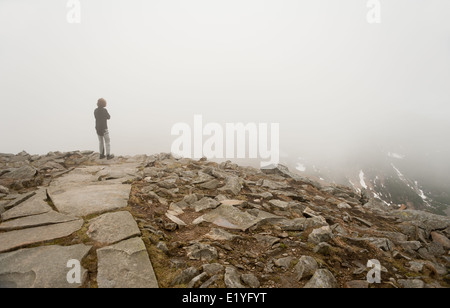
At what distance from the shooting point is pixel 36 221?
5562 millimetres

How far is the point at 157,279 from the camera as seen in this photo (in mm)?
3965

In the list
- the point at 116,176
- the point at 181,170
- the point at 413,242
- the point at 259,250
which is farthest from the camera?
the point at 181,170

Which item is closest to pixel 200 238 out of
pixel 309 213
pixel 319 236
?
pixel 319 236

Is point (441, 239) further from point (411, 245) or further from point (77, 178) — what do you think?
point (77, 178)

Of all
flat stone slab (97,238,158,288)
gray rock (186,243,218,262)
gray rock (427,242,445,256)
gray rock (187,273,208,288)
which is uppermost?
flat stone slab (97,238,158,288)

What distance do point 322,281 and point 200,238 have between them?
9.30ft

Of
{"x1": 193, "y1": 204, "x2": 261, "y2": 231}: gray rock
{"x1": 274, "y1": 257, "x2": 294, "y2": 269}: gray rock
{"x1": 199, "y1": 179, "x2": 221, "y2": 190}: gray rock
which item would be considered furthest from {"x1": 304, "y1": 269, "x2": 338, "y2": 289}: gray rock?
{"x1": 199, "y1": 179, "x2": 221, "y2": 190}: gray rock

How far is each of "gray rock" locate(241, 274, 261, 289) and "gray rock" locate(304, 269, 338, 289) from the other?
0.86m

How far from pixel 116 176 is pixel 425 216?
492 inches

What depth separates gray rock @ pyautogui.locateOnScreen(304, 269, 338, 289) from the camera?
4020 millimetres

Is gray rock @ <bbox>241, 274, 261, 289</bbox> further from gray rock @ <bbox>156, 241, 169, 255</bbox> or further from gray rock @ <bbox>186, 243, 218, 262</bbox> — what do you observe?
gray rock @ <bbox>156, 241, 169, 255</bbox>
